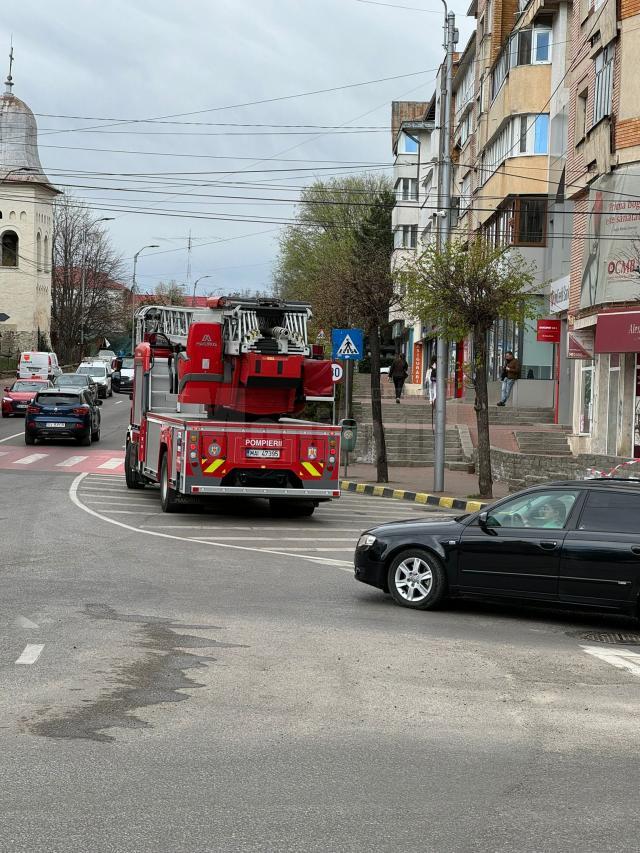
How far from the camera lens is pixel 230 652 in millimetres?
9219

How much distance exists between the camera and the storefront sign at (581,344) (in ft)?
101

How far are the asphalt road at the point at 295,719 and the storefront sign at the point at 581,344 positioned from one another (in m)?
18.4

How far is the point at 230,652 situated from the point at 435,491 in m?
16.8

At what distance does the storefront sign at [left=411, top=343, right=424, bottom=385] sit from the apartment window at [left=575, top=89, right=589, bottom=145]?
38309 mm

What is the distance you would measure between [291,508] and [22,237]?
245 feet

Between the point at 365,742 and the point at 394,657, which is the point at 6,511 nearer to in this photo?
the point at 394,657

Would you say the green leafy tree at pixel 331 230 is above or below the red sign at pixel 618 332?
above

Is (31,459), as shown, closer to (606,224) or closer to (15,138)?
(606,224)

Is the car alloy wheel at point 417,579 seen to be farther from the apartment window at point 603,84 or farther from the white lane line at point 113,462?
the white lane line at point 113,462

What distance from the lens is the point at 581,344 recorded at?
30.9m

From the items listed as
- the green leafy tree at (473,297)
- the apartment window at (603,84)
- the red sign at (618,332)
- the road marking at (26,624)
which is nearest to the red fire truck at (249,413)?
the green leafy tree at (473,297)

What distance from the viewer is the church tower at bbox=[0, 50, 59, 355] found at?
8869cm

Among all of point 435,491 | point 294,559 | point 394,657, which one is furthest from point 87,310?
point 394,657

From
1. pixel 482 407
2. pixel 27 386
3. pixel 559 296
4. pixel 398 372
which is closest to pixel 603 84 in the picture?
pixel 559 296
